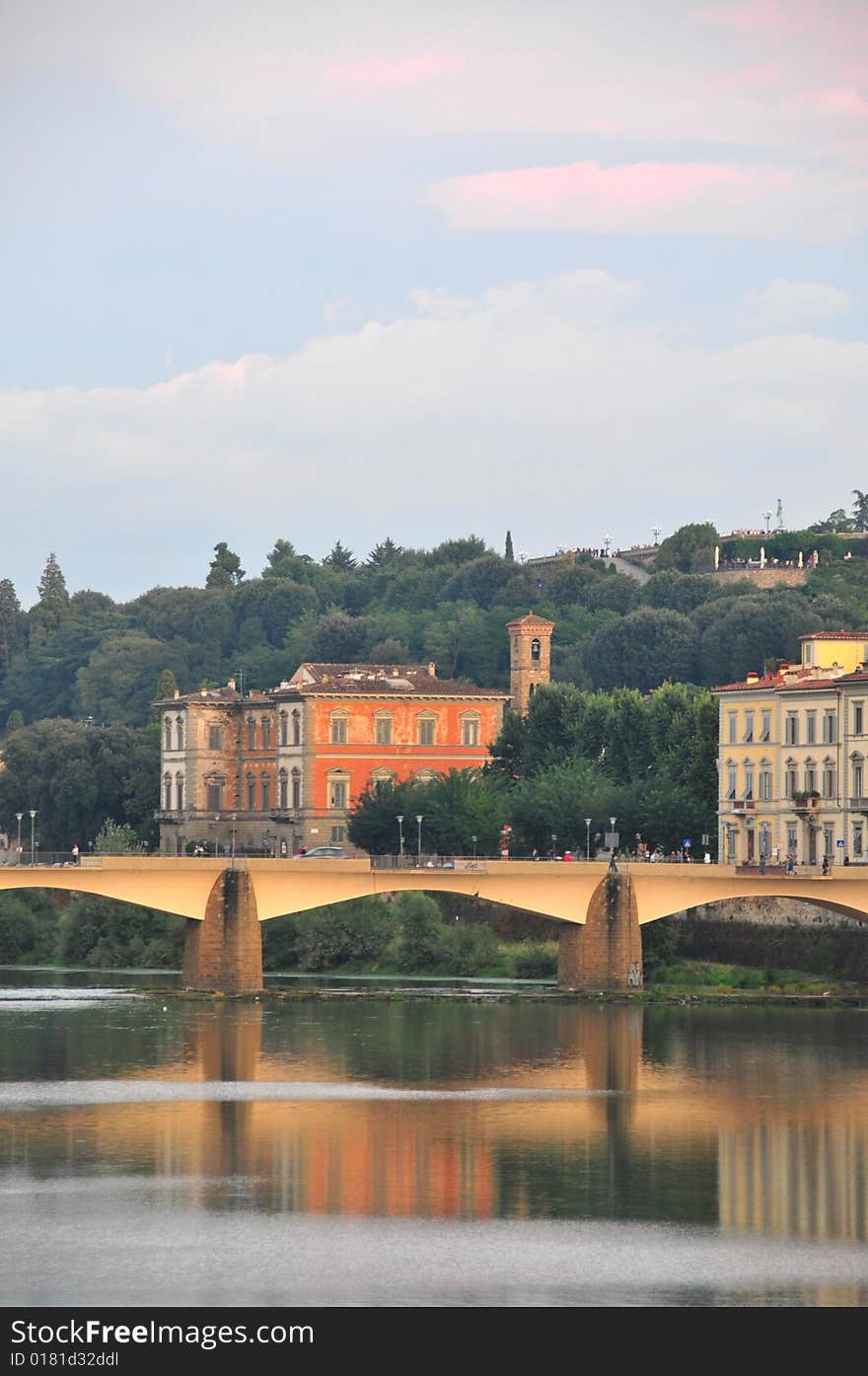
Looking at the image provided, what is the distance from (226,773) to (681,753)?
116 feet

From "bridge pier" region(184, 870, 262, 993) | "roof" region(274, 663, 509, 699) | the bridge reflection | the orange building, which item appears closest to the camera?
the bridge reflection

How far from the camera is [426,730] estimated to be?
132125 mm

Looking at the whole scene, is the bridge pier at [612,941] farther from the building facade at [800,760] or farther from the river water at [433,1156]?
the building facade at [800,760]

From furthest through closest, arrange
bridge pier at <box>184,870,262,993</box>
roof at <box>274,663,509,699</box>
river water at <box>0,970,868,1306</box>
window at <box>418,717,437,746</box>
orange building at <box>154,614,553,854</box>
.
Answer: window at <box>418,717,437,746</box>
roof at <box>274,663,509,699</box>
orange building at <box>154,614,553,854</box>
bridge pier at <box>184,870,262,993</box>
river water at <box>0,970,868,1306</box>

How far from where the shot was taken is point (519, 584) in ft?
625

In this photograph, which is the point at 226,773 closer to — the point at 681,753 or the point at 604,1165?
the point at 681,753

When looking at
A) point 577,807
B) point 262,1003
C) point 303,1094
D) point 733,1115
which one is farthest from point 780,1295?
point 577,807

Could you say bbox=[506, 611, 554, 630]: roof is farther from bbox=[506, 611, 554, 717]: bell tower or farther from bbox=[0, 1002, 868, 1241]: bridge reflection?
bbox=[0, 1002, 868, 1241]: bridge reflection

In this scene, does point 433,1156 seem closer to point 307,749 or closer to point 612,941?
point 612,941

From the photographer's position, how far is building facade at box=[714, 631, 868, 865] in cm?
9288

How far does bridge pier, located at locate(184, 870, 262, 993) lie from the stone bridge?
3 centimetres

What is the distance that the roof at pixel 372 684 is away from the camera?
131 m

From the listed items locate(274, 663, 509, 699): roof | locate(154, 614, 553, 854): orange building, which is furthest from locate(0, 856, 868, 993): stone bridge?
locate(274, 663, 509, 699): roof

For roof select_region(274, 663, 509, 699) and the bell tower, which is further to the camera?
the bell tower
